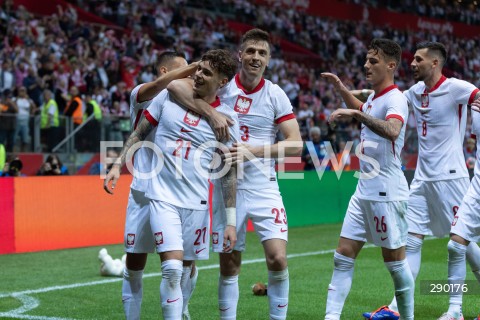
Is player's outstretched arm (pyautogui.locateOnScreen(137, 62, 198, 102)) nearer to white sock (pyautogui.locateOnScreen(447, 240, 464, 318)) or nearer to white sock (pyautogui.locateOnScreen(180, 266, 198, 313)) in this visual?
white sock (pyautogui.locateOnScreen(180, 266, 198, 313))

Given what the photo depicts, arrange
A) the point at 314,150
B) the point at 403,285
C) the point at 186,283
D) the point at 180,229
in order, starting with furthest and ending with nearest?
the point at 314,150 < the point at 186,283 < the point at 403,285 < the point at 180,229

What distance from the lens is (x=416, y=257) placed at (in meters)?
7.63

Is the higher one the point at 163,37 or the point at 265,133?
the point at 163,37

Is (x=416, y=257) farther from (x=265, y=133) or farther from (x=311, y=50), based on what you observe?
(x=311, y=50)

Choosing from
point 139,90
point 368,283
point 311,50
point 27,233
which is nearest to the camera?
point 139,90

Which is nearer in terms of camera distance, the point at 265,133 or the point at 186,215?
the point at 186,215

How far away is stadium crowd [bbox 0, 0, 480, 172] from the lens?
16250 millimetres

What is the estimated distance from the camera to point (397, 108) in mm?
6461

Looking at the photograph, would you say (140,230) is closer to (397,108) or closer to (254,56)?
(254,56)

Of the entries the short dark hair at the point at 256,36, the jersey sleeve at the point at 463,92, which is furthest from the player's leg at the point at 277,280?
the jersey sleeve at the point at 463,92

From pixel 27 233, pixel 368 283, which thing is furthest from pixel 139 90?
pixel 27 233

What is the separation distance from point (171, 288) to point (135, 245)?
2.18 ft

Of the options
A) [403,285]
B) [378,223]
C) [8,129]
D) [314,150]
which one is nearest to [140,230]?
[378,223]

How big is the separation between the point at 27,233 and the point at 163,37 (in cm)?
1439
